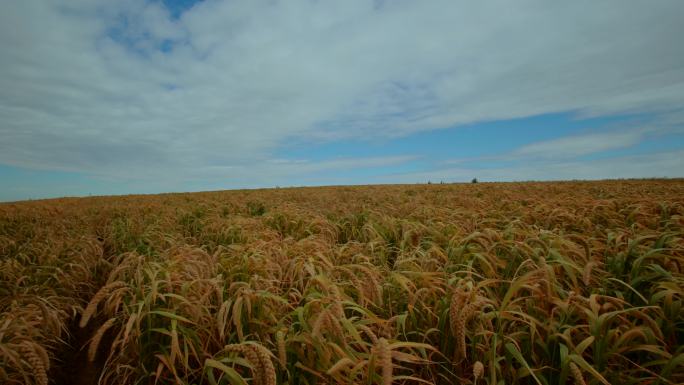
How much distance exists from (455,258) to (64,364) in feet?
13.3

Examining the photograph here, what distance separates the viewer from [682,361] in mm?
1667

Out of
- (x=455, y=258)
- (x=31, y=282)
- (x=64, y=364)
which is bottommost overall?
(x=64, y=364)

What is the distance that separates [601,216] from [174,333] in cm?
647

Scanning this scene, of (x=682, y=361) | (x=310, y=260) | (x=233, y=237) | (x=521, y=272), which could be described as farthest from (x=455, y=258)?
(x=233, y=237)

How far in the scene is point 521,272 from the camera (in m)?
3.22

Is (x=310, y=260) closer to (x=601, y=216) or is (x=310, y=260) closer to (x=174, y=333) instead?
(x=174, y=333)

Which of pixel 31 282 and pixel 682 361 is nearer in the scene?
pixel 682 361

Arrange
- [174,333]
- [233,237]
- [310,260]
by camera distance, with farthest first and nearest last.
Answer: [233,237] → [310,260] → [174,333]

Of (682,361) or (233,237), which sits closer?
(682,361)

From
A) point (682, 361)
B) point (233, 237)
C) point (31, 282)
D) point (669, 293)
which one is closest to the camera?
point (682, 361)

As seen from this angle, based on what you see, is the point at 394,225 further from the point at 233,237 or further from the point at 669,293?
the point at 669,293

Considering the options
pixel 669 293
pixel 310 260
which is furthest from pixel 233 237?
pixel 669 293

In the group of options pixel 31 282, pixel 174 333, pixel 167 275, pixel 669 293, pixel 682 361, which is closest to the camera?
pixel 682 361

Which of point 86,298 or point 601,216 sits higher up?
point 601,216
